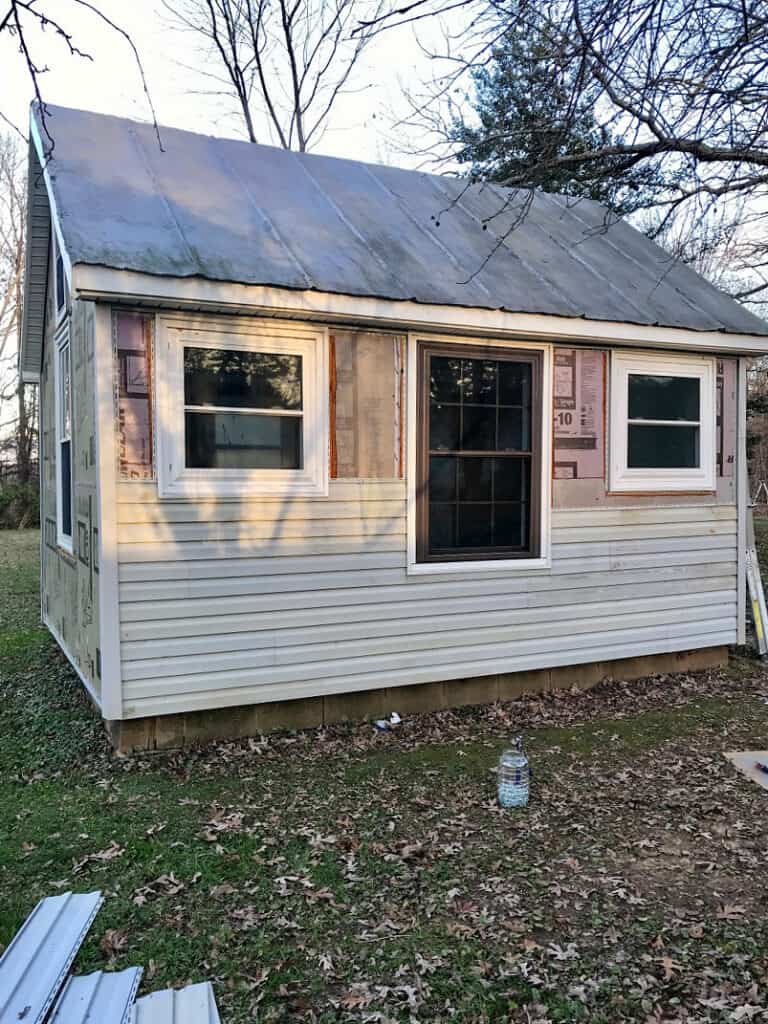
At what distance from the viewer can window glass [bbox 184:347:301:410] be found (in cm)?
500

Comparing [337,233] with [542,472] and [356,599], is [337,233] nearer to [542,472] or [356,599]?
[542,472]

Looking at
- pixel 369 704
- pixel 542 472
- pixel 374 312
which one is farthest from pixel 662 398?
pixel 369 704

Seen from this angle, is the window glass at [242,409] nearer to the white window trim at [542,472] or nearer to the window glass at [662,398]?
the white window trim at [542,472]

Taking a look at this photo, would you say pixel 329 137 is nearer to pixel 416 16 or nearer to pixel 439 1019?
pixel 416 16

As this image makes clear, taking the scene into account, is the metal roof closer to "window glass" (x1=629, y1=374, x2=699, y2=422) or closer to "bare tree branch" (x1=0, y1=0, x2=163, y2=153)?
"window glass" (x1=629, y1=374, x2=699, y2=422)

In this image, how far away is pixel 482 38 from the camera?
15.2 feet

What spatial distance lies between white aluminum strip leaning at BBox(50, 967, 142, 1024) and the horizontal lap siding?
8.01 feet

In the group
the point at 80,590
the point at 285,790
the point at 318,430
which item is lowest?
the point at 285,790

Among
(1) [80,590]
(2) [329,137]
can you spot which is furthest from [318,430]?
(2) [329,137]

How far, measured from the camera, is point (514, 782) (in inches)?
171

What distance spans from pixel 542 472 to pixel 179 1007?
15.1ft

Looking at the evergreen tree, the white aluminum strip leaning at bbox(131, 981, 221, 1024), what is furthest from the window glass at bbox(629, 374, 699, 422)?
the white aluminum strip leaning at bbox(131, 981, 221, 1024)

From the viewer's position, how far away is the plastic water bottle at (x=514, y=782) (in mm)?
4324

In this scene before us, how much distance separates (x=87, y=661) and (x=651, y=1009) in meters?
4.33
